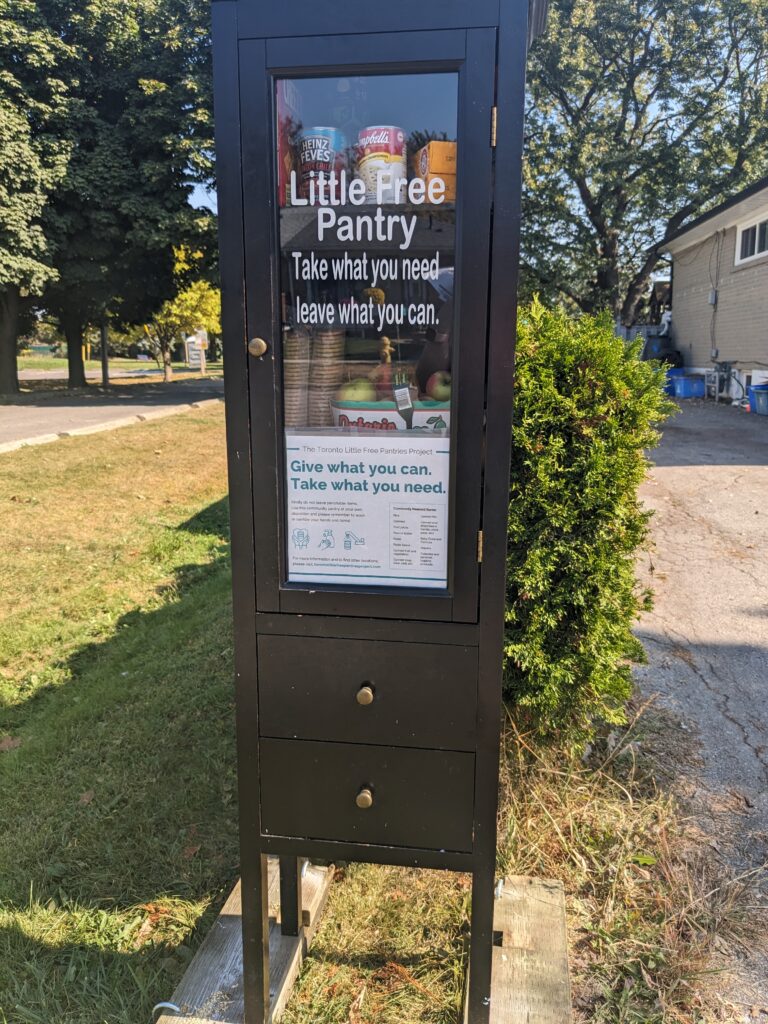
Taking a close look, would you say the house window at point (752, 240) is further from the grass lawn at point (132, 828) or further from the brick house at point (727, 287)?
the grass lawn at point (132, 828)

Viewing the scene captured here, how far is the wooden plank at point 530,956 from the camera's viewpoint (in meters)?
1.97

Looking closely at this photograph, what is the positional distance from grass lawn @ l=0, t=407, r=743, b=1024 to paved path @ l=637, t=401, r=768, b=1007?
6.4 inches

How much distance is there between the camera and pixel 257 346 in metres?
1.66

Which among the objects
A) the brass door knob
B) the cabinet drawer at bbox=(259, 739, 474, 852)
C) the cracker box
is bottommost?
the cabinet drawer at bbox=(259, 739, 474, 852)

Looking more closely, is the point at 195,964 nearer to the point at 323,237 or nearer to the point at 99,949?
the point at 99,949

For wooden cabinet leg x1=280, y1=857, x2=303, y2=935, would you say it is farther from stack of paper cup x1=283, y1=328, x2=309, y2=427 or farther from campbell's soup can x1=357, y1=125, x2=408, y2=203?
campbell's soup can x1=357, y1=125, x2=408, y2=203

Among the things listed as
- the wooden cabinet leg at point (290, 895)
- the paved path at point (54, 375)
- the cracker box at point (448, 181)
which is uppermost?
the cracker box at point (448, 181)

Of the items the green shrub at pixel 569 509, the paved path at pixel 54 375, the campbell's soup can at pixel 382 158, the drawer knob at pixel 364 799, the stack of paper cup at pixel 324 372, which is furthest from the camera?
the paved path at pixel 54 375

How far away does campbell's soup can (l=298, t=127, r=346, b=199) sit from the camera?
1.60 metres

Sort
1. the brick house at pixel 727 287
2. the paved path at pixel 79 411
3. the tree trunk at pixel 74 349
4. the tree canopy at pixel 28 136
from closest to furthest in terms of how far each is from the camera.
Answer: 1. the paved path at pixel 79 411
2. the brick house at pixel 727 287
3. the tree canopy at pixel 28 136
4. the tree trunk at pixel 74 349

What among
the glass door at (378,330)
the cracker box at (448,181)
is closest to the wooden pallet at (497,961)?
the glass door at (378,330)

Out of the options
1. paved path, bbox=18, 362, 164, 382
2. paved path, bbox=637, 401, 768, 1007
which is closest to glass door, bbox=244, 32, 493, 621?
paved path, bbox=637, 401, 768, 1007

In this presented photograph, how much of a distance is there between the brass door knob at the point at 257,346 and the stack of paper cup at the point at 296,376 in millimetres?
57

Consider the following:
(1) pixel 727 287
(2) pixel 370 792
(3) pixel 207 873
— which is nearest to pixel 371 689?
(2) pixel 370 792
